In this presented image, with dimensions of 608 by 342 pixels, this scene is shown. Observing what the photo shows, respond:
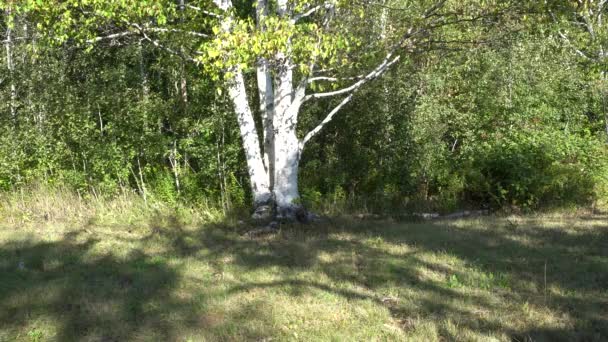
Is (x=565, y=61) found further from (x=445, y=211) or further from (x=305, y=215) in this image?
(x=305, y=215)

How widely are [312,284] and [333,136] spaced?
6.95 metres

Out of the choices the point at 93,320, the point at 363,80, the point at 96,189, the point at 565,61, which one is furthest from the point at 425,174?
the point at 93,320

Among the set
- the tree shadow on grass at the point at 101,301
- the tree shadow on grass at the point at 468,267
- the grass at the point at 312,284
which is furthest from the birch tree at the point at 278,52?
the tree shadow on grass at the point at 101,301

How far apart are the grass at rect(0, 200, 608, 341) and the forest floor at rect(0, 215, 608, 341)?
2 centimetres

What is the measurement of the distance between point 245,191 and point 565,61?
9.39 m

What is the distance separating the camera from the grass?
5457 millimetres

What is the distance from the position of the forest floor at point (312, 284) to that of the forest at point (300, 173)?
4 centimetres

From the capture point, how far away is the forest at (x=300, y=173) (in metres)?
6.04

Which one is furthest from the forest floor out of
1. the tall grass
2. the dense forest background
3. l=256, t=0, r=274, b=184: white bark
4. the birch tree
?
the dense forest background

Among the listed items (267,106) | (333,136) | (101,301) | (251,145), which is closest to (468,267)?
(101,301)

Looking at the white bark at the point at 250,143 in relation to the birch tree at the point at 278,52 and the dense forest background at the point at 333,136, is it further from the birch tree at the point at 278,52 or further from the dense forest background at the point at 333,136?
the dense forest background at the point at 333,136

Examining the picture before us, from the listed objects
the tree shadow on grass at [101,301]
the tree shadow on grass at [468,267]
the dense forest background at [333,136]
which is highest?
the dense forest background at [333,136]

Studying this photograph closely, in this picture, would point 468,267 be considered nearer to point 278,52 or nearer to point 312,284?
point 312,284

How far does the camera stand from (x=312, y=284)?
6.81 metres
